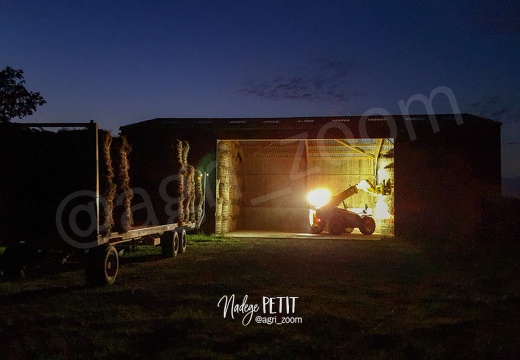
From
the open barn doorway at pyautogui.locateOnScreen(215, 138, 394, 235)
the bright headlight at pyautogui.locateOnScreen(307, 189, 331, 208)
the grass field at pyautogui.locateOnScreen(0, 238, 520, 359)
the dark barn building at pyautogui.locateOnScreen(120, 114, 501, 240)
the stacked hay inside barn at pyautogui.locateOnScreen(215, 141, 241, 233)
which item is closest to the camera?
the grass field at pyautogui.locateOnScreen(0, 238, 520, 359)

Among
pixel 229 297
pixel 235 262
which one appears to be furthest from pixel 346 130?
pixel 229 297

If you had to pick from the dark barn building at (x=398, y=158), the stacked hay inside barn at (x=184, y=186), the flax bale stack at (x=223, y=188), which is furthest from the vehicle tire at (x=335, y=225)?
the stacked hay inside barn at (x=184, y=186)

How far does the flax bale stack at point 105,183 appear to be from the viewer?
33.1ft

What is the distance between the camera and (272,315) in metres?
7.95

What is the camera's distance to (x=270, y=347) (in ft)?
20.7

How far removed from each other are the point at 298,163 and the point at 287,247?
11.6 meters

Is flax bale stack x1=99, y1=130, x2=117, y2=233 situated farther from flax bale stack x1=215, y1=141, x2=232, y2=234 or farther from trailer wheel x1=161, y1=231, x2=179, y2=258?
flax bale stack x1=215, y1=141, x2=232, y2=234

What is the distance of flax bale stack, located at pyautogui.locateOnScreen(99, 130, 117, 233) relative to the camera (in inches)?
397

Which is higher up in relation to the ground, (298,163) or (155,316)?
(298,163)

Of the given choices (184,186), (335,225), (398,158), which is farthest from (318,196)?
(184,186)

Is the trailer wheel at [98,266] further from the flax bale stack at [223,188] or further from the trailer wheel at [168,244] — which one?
the flax bale stack at [223,188]

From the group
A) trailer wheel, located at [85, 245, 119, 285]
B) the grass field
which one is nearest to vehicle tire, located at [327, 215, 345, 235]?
the grass field

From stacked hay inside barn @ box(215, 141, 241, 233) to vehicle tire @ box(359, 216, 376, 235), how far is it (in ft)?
20.3

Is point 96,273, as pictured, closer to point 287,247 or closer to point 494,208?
point 287,247
